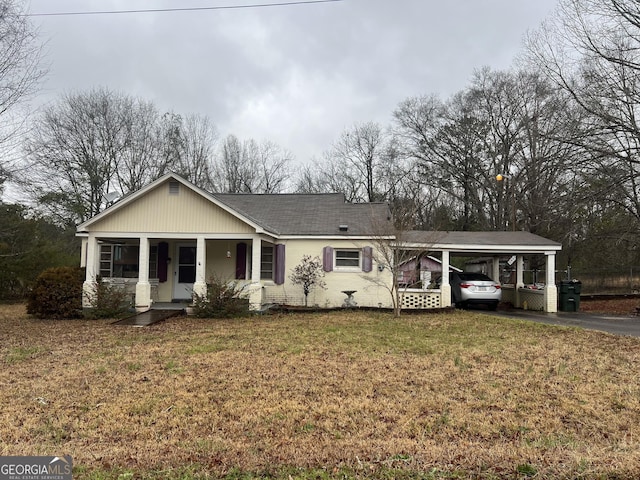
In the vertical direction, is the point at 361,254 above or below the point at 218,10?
below

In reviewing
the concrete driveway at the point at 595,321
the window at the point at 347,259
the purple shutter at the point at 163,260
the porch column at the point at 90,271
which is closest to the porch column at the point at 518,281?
the concrete driveway at the point at 595,321

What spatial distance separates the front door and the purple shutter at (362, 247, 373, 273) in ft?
20.7

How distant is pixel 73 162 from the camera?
27.0 m

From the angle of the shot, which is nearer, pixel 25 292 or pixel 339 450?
pixel 339 450

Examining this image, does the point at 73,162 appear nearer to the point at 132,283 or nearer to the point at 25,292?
the point at 25,292

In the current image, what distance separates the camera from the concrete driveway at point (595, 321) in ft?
37.5

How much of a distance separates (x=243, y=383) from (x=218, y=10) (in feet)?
32.1

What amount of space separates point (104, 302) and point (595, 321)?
49.6 ft

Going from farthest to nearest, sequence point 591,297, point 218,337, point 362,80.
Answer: point 591,297 < point 362,80 < point 218,337

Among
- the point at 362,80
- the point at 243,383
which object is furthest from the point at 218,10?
the point at 243,383

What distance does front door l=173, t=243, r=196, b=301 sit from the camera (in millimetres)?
15984

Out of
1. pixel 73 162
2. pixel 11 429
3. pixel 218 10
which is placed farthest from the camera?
pixel 73 162

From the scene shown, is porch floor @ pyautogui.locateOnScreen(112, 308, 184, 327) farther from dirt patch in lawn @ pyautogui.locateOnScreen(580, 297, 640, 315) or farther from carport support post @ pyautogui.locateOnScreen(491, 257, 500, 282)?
dirt patch in lawn @ pyautogui.locateOnScreen(580, 297, 640, 315)

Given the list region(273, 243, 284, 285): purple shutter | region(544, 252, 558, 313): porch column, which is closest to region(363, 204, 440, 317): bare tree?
region(273, 243, 284, 285): purple shutter
